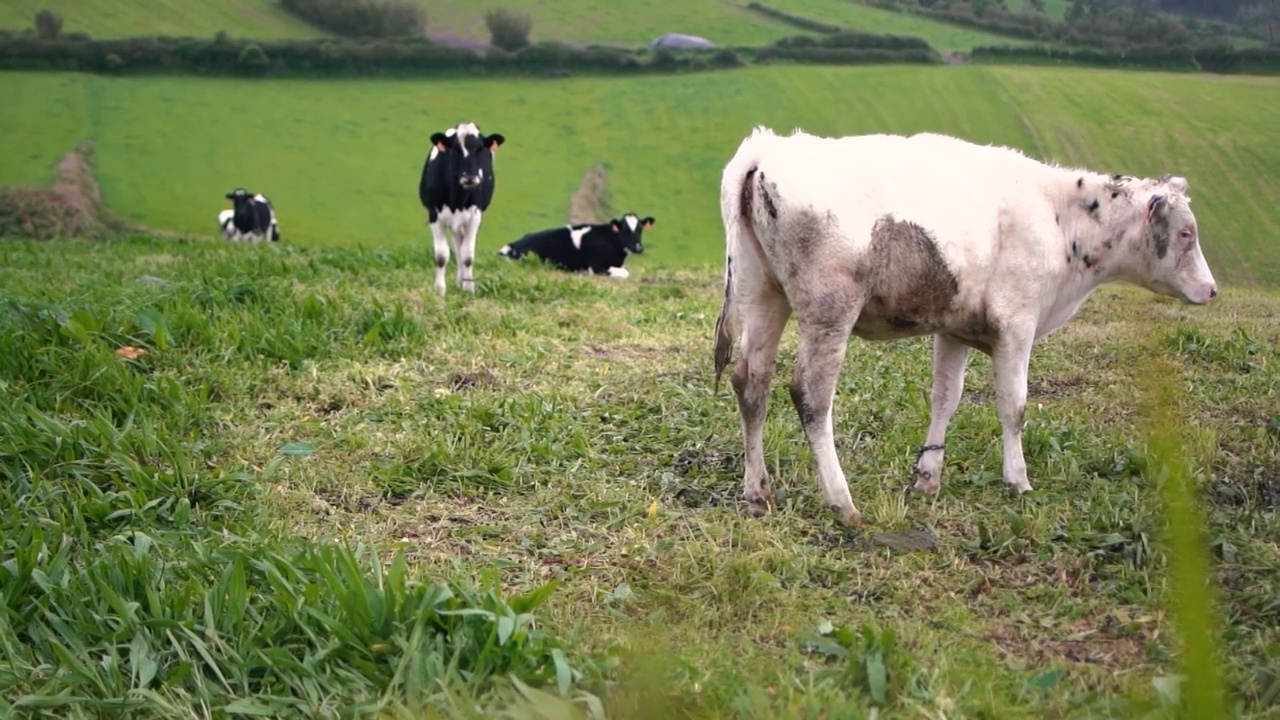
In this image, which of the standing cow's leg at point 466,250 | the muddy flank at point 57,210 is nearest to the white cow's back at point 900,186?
the standing cow's leg at point 466,250

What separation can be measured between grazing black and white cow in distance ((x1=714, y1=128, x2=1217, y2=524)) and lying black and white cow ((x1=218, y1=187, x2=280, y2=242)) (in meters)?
20.0

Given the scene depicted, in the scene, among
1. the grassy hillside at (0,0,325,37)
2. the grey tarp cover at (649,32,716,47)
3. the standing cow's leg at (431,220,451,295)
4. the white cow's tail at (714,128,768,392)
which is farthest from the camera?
the grassy hillside at (0,0,325,37)

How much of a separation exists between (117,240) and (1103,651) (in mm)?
18001

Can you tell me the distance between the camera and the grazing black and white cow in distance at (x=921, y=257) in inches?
210

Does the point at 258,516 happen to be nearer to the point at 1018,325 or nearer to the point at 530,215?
the point at 1018,325

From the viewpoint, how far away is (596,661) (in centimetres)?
370

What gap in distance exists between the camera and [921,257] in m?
→ 5.41

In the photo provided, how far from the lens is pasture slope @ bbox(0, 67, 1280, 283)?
12.5 meters

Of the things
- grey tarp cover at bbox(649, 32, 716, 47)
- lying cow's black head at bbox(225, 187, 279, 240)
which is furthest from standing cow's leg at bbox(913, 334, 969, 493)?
lying cow's black head at bbox(225, 187, 279, 240)

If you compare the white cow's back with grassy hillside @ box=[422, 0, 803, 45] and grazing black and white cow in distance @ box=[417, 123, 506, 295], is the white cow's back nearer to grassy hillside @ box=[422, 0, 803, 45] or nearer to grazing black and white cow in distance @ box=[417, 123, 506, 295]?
grazing black and white cow in distance @ box=[417, 123, 506, 295]

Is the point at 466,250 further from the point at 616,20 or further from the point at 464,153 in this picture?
the point at 616,20

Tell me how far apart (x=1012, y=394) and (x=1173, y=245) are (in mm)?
1270

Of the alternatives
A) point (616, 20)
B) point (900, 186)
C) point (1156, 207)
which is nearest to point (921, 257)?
point (900, 186)

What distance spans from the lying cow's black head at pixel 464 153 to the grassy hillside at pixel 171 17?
19.1 meters
